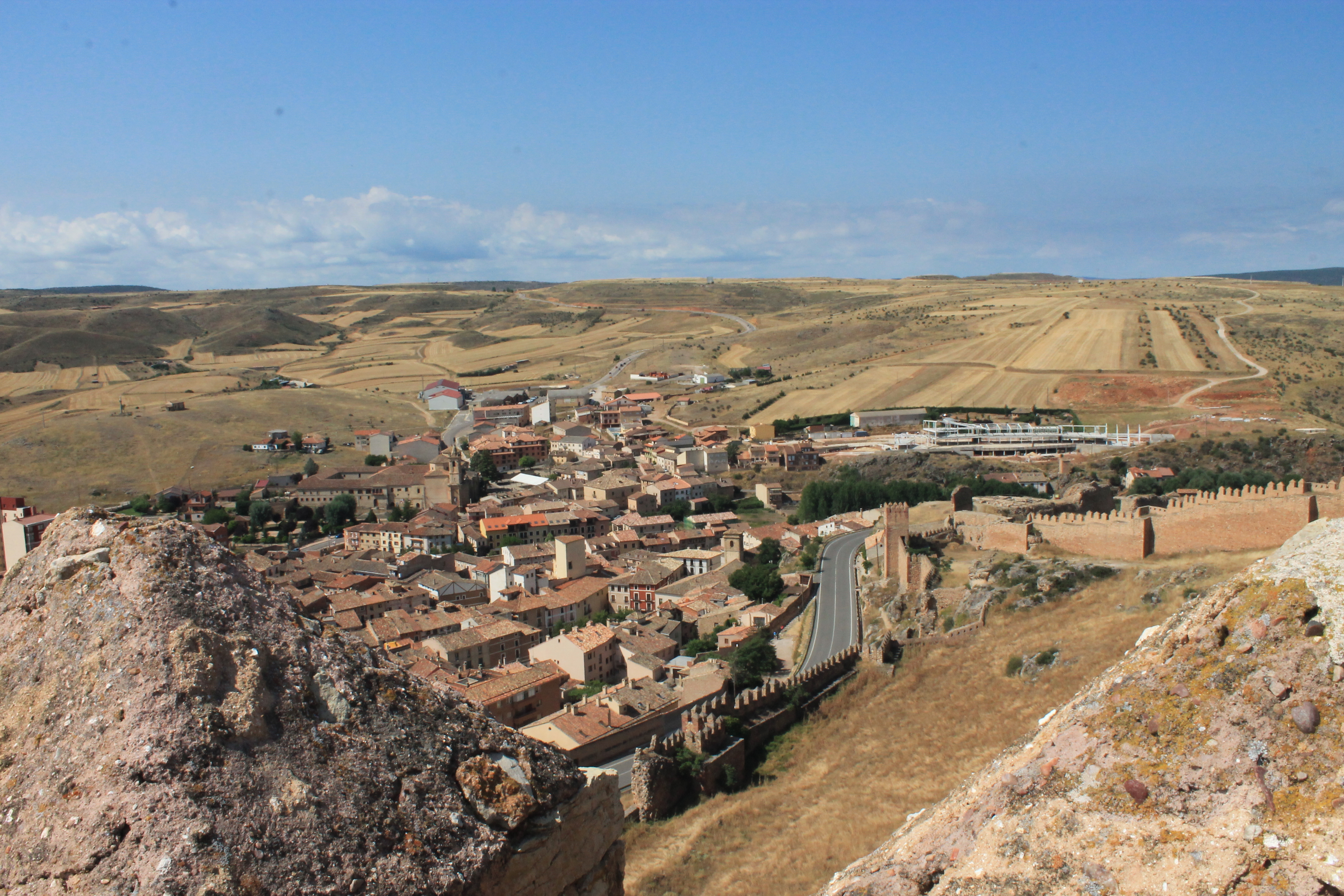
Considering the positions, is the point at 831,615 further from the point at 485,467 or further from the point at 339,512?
the point at 485,467

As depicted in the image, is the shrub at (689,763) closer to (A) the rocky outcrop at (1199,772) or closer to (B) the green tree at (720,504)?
(A) the rocky outcrop at (1199,772)

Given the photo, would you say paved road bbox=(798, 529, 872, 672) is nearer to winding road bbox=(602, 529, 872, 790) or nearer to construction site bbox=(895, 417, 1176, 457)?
winding road bbox=(602, 529, 872, 790)

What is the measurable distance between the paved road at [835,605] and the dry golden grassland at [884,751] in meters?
5.22

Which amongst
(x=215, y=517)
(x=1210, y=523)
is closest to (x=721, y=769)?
(x=1210, y=523)

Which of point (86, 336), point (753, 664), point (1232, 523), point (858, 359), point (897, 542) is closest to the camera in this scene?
point (1232, 523)

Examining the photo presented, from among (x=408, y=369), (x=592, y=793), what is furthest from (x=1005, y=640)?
(x=408, y=369)

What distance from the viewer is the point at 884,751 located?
18.8 meters

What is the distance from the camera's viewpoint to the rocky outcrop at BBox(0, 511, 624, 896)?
3430mm

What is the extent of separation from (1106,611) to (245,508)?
58899mm

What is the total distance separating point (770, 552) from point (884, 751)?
97.8 ft

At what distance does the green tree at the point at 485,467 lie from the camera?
74812 mm

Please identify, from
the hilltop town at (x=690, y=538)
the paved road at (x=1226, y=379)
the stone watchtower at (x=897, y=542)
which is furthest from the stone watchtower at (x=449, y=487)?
the paved road at (x=1226, y=379)

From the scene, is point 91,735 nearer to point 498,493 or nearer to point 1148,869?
point 1148,869

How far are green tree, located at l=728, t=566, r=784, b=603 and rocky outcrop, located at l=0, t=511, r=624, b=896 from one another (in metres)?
36.2
